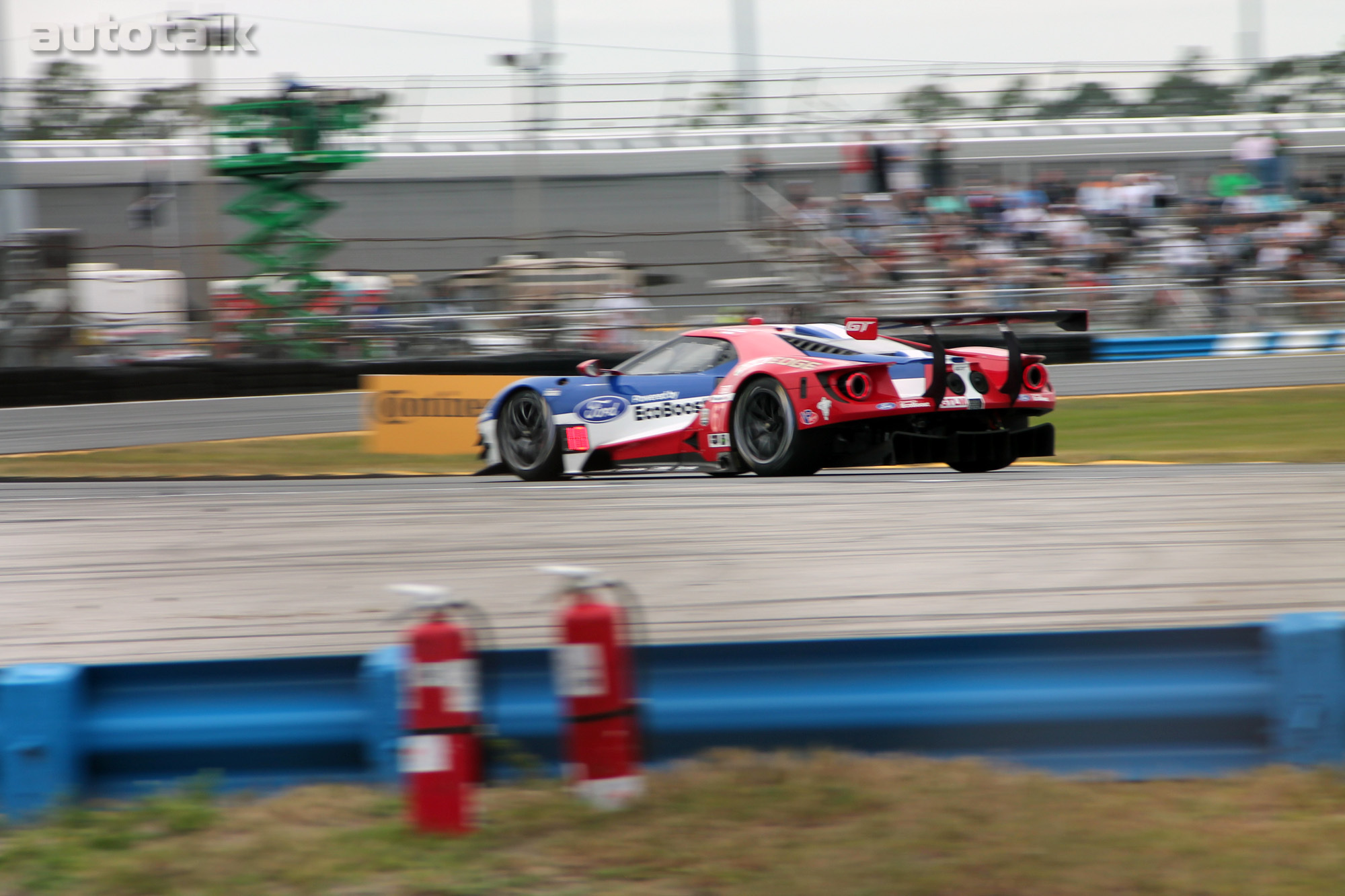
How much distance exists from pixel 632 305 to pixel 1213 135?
1210cm

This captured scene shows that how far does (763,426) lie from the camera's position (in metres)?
8.01

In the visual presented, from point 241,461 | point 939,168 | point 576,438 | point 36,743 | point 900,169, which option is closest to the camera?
point 36,743

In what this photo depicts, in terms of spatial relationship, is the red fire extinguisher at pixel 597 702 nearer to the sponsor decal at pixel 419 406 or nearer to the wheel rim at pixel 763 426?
the wheel rim at pixel 763 426

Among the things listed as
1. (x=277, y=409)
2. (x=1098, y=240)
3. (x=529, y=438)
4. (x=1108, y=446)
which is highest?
(x=1098, y=240)

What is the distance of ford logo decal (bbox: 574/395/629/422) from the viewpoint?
28.7 feet

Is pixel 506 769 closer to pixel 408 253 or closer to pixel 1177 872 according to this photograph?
pixel 1177 872

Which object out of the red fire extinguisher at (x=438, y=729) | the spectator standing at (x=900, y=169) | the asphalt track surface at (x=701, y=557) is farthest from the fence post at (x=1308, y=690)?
the spectator standing at (x=900, y=169)

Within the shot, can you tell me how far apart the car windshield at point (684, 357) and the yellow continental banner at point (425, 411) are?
3.23 metres

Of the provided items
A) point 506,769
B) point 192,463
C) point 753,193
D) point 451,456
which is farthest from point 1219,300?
point 506,769

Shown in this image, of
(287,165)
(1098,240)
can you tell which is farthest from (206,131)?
(1098,240)

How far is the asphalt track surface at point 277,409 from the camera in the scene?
13.2 metres

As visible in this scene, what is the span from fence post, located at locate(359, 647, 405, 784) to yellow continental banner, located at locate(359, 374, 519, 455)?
8802 millimetres

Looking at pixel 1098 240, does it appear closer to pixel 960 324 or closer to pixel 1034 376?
pixel 1034 376

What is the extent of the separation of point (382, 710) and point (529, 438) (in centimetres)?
634
